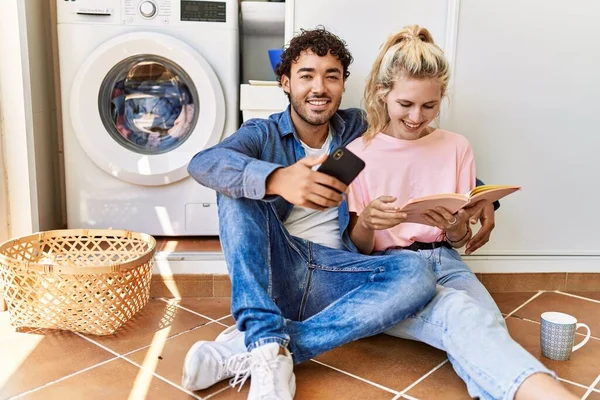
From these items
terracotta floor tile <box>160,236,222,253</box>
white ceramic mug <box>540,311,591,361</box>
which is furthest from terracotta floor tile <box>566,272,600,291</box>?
terracotta floor tile <box>160,236,222,253</box>

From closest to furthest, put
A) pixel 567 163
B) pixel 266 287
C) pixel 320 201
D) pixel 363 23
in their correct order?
pixel 320 201 → pixel 266 287 → pixel 363 23 → pixel 567 163

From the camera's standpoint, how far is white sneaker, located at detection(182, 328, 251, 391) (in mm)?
1249

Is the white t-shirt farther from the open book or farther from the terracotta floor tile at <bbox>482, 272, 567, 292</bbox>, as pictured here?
the terracotta floor tile at <bbox>482, 272, 567, 292</bbox>

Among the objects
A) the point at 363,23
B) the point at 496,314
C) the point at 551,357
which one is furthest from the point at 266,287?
the point at 363,23

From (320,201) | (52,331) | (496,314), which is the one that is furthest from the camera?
(52,331)

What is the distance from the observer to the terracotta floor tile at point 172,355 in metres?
1.36

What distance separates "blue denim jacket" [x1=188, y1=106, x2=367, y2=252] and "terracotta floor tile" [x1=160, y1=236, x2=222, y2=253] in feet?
1.79

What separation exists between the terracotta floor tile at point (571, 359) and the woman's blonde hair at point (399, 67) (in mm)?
708

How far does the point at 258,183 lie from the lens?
4.08ft

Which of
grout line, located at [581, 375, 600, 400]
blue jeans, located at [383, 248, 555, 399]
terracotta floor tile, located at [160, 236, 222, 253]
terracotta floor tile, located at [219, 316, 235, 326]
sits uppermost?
blue jeans, located at [383, 248, 555, 399]

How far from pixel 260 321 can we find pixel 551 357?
0.77m

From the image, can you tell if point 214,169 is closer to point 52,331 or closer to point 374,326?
point 374,326

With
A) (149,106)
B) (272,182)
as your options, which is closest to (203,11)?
(149,106)

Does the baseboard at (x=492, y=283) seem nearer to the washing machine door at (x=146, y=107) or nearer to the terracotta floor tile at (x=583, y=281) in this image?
the terracotta floor tile at (x=583, y=281)
